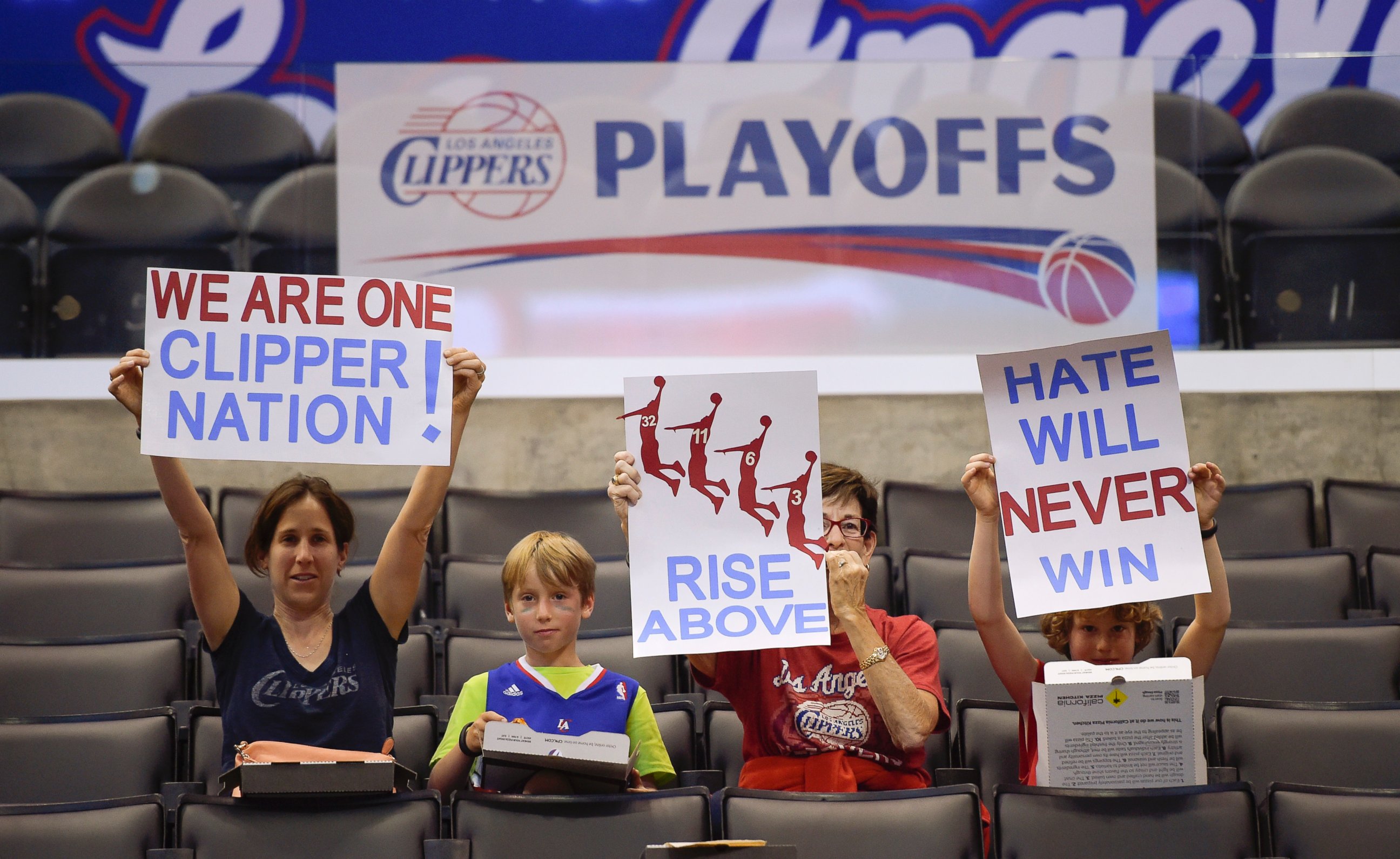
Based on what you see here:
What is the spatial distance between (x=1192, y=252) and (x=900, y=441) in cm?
125

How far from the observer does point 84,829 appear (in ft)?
8.05

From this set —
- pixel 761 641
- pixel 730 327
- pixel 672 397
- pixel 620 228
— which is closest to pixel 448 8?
pixel 620 228

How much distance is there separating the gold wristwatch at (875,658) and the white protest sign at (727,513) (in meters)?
0.09

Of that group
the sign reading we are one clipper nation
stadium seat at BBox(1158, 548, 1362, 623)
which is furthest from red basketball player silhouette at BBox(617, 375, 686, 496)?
the sign reading we are one clipper nation

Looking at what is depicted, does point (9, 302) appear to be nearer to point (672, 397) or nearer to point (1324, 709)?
point (672, 397)

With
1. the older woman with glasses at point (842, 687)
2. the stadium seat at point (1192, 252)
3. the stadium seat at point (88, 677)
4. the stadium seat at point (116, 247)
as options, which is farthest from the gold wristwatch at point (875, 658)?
the stadium seat at point (116, 247)

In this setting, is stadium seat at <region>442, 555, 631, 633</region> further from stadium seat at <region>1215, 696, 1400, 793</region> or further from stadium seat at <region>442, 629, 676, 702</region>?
stadium seat at <region>1215, 696, 1400, 793</region>

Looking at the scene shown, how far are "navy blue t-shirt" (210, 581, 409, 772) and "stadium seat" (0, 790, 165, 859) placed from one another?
0.19 metres

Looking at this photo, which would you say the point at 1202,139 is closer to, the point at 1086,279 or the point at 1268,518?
the point at 1086,279

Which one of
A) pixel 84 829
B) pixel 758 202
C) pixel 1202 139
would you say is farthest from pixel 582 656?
pixel 1202 139

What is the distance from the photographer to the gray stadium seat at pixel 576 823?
2475 millimetres

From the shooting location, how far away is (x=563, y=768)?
2.52m

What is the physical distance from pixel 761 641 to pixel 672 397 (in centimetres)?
53

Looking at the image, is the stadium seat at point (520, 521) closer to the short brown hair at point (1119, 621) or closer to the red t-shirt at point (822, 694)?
the red t-shirt at point (822, 694)
